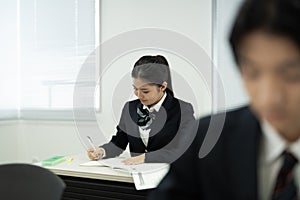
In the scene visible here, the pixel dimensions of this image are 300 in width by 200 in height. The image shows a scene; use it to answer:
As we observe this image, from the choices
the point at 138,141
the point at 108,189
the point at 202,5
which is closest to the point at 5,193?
the point at 108,189

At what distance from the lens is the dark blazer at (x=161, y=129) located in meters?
2.03

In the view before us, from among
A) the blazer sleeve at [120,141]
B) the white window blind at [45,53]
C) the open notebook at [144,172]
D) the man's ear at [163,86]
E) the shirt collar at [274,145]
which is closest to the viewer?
the shirt collar at [274,145]

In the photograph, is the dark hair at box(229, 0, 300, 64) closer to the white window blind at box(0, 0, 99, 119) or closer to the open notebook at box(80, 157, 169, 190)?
the open notebook at box(80, 157, 169, 190)

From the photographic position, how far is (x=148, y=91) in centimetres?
201

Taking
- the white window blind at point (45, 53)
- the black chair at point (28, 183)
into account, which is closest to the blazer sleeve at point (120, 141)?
the white window blind at point (45, 53)

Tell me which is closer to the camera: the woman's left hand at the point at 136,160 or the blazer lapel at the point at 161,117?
the woman's left hand at the point at 136,160

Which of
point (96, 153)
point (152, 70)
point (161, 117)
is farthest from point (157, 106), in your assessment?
point (96, 153)

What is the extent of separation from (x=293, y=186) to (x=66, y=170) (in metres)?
1.62

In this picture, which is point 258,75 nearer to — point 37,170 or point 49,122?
point 37,170

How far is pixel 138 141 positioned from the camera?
2.21 m

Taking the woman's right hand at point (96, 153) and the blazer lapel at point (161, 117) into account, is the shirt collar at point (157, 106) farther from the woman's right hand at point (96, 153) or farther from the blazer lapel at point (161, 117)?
the woman's right hand at point (96, 153)

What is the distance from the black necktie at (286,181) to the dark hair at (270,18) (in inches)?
8.5

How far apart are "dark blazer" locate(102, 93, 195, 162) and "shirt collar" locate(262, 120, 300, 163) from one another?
134cm

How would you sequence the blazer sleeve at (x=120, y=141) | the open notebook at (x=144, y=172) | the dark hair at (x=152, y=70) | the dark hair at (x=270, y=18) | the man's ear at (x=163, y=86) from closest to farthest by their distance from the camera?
the dark hair at (x=270, y=18)
the open notebook at (x=144, y=172)
the dark hair at (x=152, y=70)
the man's ear at (x=163, y=86)
the blazer sleeve at (x=120, y=141)
